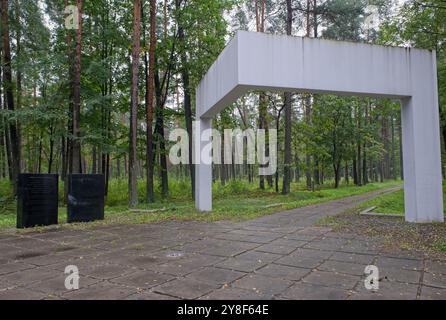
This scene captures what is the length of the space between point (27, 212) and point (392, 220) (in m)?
8.16

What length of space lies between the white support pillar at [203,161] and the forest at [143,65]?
264 cm

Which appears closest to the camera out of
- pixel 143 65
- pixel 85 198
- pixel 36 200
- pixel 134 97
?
pixel 36 200

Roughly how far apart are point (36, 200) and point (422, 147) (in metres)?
8.43

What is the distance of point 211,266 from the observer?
162 inches

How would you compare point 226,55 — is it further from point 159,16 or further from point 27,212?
point 159,16

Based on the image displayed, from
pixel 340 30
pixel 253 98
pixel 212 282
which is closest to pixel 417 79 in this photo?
pixel 212 282

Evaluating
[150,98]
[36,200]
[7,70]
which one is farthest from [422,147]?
[7,70]

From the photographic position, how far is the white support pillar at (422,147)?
23.2 feet

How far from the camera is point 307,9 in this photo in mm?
16125

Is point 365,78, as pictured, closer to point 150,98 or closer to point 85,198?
point 85,198

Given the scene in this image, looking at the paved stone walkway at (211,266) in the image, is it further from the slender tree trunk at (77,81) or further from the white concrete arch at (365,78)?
the slender tree trunk at (77,81)

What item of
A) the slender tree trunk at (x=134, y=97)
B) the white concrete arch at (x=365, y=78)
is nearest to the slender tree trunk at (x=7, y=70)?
the slender tree trunk at (x=134, y=97)

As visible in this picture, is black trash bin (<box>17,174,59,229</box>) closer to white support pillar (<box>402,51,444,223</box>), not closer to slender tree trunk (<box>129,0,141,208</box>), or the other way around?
A: slender tree trunk (<box>129,0,141,208</box>)

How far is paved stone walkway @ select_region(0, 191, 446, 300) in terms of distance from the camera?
319cm
